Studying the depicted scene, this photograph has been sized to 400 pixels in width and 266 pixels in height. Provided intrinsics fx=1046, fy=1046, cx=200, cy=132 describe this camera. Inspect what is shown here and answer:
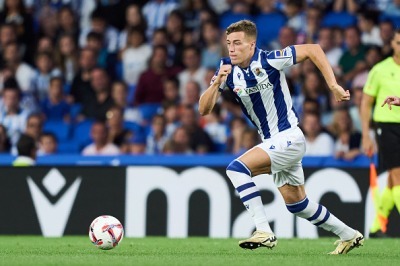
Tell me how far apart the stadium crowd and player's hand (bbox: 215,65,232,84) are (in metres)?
4.99

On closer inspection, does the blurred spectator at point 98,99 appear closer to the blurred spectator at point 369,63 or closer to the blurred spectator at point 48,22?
the blurred spectator at point 48,22

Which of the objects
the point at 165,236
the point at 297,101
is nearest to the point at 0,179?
the point at 165,236

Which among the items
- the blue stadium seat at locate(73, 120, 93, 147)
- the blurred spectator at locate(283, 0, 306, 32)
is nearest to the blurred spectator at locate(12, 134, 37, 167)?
the blue stadium seat at locate(73, 120, 93, 147)

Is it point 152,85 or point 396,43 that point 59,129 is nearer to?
point 152,85

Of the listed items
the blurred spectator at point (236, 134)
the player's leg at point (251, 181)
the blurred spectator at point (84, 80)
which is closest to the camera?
the player's leg at point (251, 181)

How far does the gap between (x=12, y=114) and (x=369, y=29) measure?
5.74 meters

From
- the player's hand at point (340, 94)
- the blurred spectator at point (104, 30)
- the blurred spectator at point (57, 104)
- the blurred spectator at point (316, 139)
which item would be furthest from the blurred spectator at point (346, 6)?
the player's hand at point (340, 94)

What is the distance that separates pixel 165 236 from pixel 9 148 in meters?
4.06

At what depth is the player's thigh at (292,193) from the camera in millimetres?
9234

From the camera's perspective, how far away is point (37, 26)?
62.1ft

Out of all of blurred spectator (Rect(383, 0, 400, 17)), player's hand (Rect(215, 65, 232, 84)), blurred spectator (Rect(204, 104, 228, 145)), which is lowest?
blurred spectator (Rect(204, 104, 228, 145))

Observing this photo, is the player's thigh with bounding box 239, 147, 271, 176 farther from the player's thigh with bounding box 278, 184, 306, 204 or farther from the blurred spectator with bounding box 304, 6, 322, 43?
the blurred spectator with bounding box 304, 6, 322, 43

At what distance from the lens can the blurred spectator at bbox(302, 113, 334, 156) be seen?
14141mm

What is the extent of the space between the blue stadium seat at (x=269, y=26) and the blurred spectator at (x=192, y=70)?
1027 millimetres
